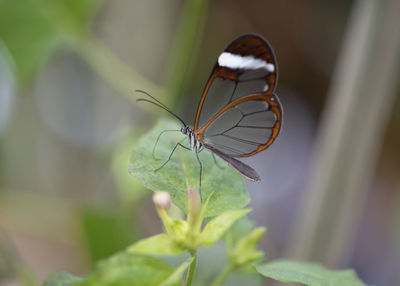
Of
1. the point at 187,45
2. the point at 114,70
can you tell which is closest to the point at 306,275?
the point at 187,45

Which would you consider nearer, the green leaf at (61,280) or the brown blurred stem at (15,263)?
the green leaf at (61,280)

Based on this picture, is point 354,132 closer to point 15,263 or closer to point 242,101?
point 242,101

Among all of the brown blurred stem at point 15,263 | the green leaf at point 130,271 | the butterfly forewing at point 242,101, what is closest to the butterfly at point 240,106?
the butterfly forewing at point 242,101

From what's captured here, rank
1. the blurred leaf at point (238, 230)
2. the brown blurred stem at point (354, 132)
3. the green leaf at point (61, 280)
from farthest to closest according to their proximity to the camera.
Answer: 1. the brown blurred stem at point (354, 132)
2. the blurred leaf at point (238, 230)
3. the green leaf at point (61, 280)

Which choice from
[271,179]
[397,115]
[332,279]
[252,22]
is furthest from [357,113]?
[252,22]

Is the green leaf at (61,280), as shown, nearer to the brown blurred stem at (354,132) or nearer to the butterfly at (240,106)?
the butterfly at (240,106)

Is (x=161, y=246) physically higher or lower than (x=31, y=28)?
lower
